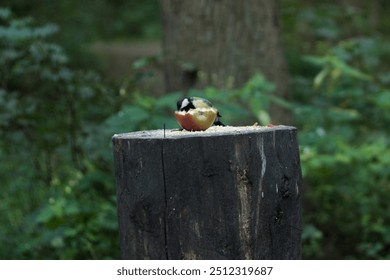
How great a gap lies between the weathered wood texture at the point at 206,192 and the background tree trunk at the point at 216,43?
9.73 ft

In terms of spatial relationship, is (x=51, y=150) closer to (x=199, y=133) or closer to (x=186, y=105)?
(x=186, y=105)

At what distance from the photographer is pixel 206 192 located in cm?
318

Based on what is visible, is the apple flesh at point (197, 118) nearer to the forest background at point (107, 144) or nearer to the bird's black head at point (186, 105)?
the bird's black head at point (186, 105)

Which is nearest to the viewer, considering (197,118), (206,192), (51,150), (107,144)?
(206,192)

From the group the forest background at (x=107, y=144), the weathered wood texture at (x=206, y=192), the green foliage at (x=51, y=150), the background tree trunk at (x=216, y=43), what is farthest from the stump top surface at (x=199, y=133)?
the background tree trunk at (x=216, y=43)

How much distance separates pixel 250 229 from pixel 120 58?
11698 mm

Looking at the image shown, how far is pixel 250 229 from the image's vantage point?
128 inches

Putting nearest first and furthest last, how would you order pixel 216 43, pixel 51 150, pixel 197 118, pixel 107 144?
pixel 197 118 → pixel 107 144 → pixel 51 150 → pixel 216 43

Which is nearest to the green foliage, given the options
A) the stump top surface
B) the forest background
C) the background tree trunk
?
the forest background

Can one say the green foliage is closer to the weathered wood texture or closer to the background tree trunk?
the background tree trunk

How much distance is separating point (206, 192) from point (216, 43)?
3.24 metres

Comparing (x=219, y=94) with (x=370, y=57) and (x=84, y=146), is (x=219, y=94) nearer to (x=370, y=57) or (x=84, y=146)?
(x=84, y=146)

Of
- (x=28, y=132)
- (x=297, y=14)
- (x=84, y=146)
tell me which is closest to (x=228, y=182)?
(x=84, y=146)

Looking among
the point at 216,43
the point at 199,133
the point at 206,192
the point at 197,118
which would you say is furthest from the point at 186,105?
the point at 216,43
